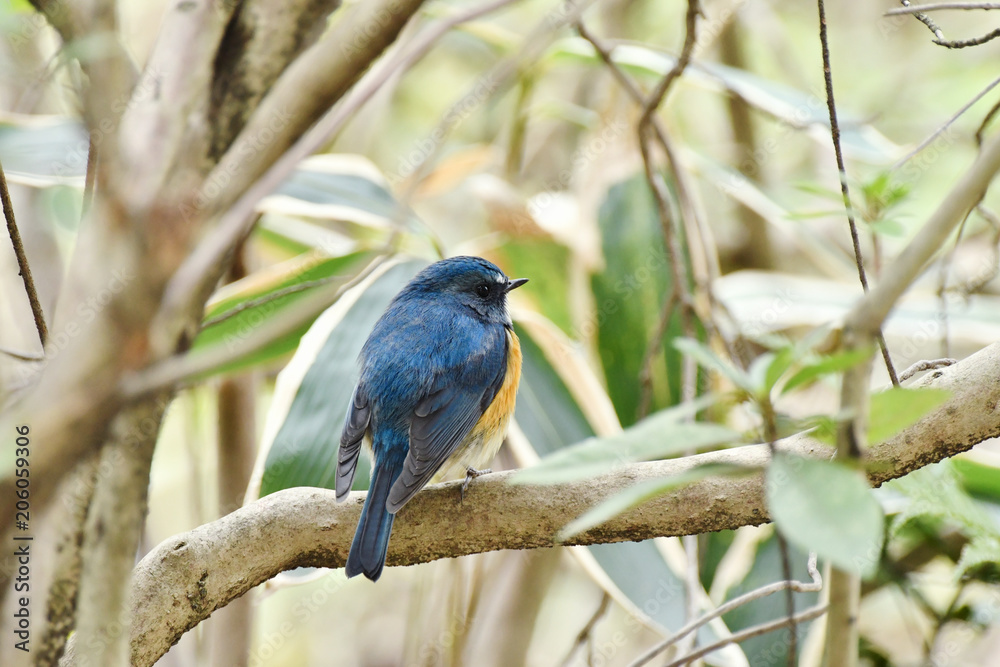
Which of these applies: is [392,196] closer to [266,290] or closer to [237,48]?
[266,290]

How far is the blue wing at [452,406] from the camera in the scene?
1.90m

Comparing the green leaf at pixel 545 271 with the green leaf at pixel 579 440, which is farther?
the green leaf at pixel 545 271

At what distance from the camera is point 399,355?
85.2 inches

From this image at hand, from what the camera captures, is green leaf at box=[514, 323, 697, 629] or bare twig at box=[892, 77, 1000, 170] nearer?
bare twig at box=[892, 77, 1000, 170]

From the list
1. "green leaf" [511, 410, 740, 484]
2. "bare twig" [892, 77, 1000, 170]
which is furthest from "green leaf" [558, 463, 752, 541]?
"bare twig" [892, 77, 1000, 170]

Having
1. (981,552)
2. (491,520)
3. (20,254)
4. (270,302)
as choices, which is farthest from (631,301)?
(20,254)

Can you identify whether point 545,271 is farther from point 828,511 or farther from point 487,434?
point 828,511

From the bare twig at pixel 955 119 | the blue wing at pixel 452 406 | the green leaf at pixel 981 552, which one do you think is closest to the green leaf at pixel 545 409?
the blue wing at pixel 452 406

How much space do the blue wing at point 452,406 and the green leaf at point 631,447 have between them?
1.07m

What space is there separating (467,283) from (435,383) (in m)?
0.44

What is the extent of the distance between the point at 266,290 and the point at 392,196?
0.66 m

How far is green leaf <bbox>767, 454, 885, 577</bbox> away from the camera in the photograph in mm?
609

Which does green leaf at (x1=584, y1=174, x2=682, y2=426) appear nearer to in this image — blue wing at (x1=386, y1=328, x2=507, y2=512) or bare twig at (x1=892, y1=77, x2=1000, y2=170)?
blue wing at (x1=386, y1=328, x2=507, y2=512)

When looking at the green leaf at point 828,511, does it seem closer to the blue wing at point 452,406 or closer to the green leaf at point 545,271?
the blue wing at point 452,406
